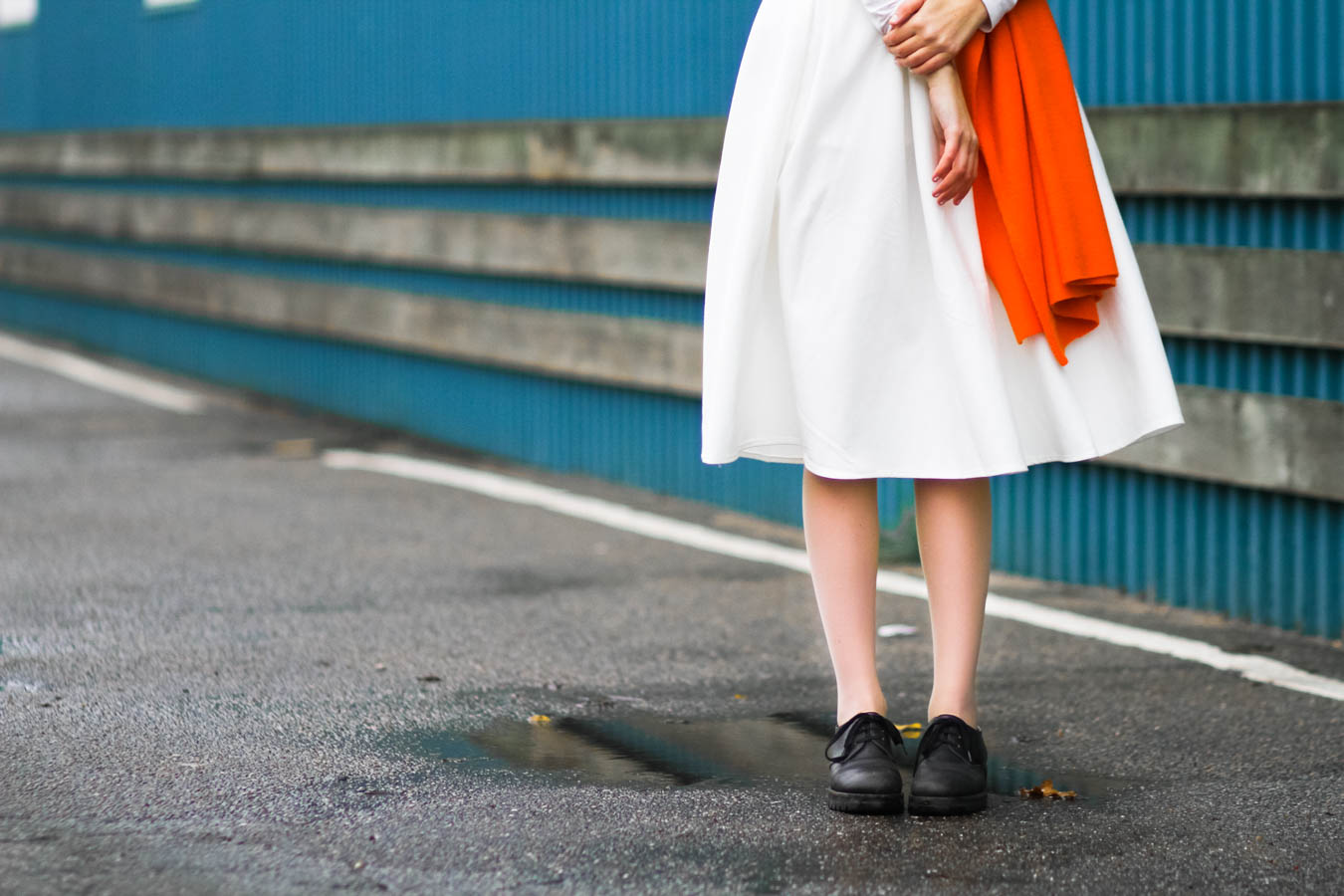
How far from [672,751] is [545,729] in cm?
31

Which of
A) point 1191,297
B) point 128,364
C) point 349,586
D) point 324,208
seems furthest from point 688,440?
point 128,364

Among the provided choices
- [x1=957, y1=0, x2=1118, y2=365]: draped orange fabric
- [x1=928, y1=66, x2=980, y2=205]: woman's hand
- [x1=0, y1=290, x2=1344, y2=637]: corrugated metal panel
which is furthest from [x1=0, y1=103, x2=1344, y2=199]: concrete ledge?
[x1=928, y1=66, x2=980, y2=205]: woman's hand

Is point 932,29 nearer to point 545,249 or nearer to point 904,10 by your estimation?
point 904,10

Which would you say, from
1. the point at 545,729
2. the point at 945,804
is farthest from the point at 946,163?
the point at 545,729

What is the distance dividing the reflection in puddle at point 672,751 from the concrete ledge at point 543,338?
1.45 metres

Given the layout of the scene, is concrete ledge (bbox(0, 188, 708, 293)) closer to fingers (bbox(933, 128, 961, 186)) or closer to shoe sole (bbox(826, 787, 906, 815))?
fingers (bbox(933, 128, 961, 186))

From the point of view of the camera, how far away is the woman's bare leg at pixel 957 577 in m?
3.45

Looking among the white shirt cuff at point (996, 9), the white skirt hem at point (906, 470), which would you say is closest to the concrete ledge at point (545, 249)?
the white skirt hem at point (906, 470)

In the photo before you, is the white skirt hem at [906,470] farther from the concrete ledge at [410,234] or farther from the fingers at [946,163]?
the concrete ledge at [410,234]

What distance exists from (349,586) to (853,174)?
2.67 m

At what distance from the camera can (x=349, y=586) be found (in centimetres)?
552

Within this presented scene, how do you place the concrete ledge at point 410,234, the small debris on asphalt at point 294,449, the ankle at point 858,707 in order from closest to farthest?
the ankle at point 858,707
the concrete ledge at point 410,234
the small debris on asphalt at point 294,449

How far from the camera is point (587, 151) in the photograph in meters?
7.64

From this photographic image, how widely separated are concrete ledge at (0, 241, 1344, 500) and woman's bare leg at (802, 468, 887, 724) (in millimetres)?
1725
